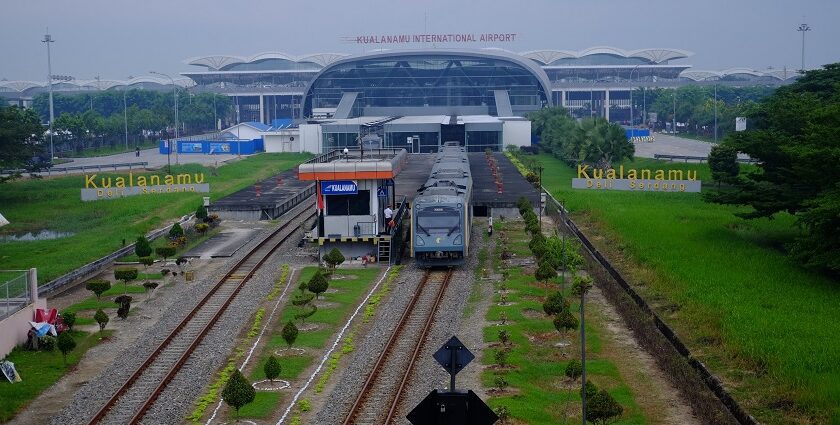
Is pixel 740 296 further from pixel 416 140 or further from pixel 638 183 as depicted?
pixel 416 140

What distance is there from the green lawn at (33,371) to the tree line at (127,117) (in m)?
76.0

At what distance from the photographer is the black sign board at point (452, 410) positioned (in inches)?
421

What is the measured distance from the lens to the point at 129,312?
29.4 meters

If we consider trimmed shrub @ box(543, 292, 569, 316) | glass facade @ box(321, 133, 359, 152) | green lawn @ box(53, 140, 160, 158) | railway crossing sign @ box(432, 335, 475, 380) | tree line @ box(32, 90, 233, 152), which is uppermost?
tree line @ box(32, 90, 233, 152)

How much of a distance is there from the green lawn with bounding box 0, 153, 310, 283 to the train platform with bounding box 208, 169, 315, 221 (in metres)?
2.33

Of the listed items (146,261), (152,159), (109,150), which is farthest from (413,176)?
(109,150)

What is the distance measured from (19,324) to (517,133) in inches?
3024

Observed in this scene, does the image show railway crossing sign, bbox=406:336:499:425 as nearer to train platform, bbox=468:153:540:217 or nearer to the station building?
the station building

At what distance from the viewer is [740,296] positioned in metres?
27.8

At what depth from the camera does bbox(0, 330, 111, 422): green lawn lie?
20531 millimetres

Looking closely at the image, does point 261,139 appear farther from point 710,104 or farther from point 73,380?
point 73,380

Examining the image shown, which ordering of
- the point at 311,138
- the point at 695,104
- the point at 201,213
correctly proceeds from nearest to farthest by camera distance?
the point at 201,213 → the point at 311,138 → the point at 695,104

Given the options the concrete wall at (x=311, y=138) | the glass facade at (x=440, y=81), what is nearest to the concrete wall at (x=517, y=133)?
the concrete wall at (x=311, y=138)

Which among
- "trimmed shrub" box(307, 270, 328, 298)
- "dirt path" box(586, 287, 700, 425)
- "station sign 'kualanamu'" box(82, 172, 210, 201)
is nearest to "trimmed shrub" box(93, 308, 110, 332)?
"trimmed shrub" box(307, 270, 328, 298)
